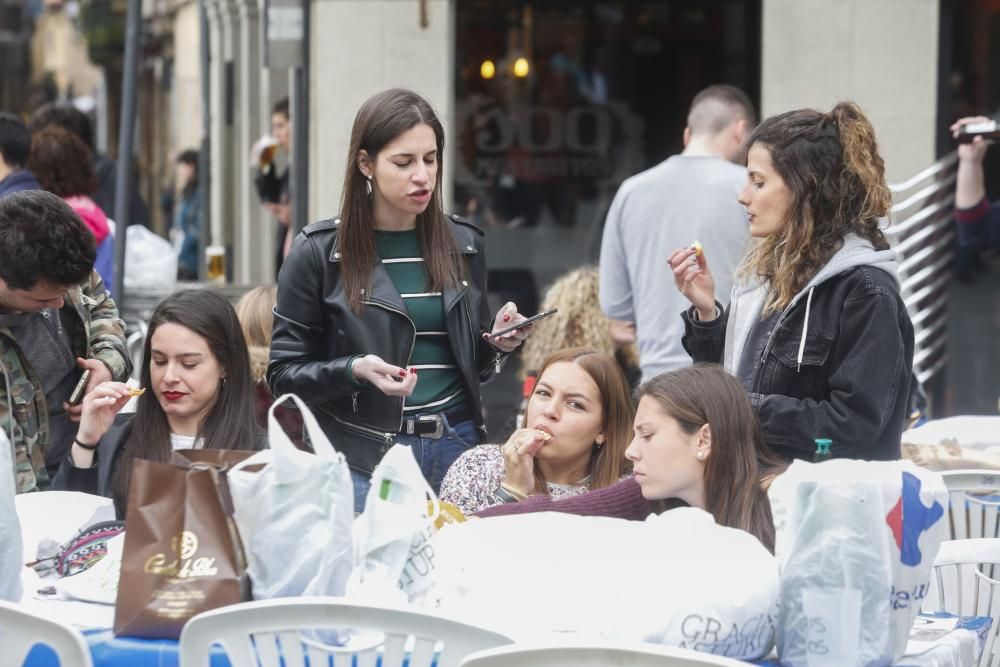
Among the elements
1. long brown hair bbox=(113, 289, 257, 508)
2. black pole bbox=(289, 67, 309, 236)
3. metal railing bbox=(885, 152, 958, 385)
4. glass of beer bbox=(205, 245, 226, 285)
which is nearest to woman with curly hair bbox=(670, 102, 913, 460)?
long brown hair bbox=(113, 289, 257, 508)

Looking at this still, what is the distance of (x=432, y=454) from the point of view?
14.1 ft

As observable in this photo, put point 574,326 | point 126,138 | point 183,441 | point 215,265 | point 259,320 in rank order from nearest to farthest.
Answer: point 183,441 → point 259,320 → point 574,326 → point 126,138 → point 215,265

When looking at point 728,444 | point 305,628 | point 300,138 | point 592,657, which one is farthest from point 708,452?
point 300,138

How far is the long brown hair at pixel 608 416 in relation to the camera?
426 cm

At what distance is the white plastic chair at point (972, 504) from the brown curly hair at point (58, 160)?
4.03m

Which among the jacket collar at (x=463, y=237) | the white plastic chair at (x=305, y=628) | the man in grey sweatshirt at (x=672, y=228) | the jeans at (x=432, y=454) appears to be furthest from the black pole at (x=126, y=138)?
the white plastic chair at (x=305, y=628)

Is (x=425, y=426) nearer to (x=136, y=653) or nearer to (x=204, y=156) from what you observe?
(x=136, y=653)

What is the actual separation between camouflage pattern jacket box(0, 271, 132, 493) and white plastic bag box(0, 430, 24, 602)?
957 millimetres

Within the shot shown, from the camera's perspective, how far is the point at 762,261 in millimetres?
3918

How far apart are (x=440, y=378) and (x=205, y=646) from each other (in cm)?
161

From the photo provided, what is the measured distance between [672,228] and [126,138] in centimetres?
259

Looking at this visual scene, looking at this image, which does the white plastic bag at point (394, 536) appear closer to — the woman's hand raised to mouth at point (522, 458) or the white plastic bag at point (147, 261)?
the woman's hand raised to mouth at point (522, 458)

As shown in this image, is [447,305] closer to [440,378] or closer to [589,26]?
[440,378]

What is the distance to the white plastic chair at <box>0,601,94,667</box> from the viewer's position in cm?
286
